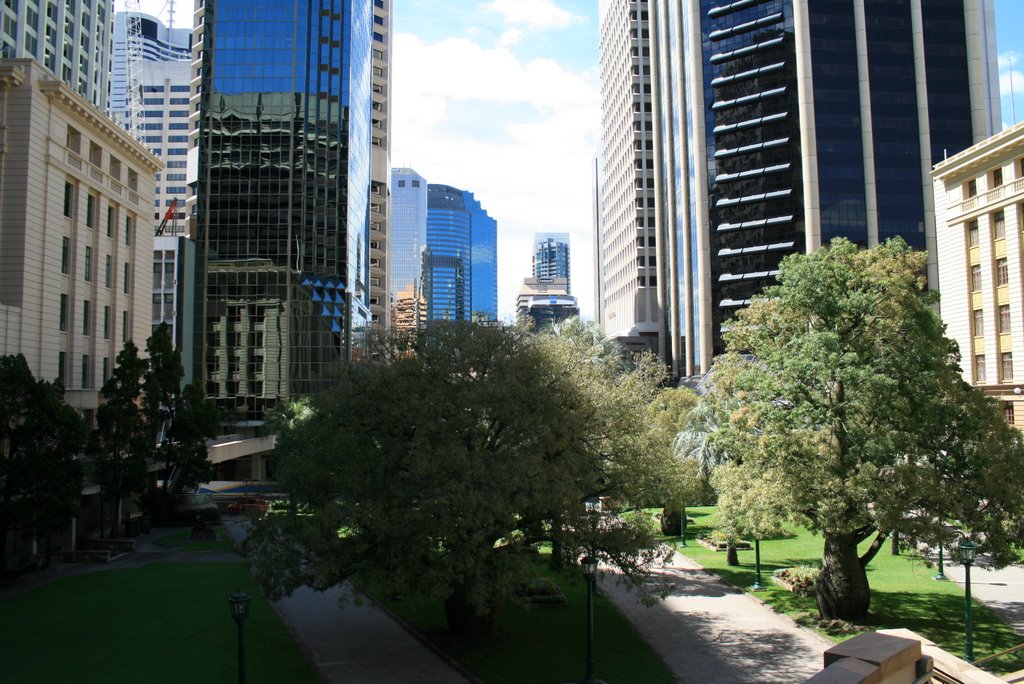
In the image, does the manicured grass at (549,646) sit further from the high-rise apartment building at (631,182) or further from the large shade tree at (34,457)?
the high-rise apartment building at (631,182)

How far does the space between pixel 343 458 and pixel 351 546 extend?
230cm

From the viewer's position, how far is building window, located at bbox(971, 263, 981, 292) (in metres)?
51.5

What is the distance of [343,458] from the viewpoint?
20.1 meters

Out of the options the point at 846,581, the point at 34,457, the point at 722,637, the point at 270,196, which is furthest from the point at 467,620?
the point at 270,196

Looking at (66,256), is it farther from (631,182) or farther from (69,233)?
(631,182)

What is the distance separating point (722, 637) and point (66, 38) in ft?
348

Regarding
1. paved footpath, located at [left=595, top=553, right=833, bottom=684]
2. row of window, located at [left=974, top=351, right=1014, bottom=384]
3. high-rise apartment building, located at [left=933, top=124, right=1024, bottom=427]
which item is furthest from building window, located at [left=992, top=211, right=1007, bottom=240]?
paved footpath, located at [left=595, top=553, right=833, bottom=684]

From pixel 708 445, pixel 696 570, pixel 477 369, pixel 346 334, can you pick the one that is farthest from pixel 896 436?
pixel 346 334

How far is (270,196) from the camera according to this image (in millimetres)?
81250

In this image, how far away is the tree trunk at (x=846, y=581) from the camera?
23312mm

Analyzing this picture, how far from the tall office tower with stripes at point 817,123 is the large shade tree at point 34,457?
67225mm

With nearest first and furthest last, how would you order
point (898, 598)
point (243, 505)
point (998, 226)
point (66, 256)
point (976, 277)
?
point (898, 598)
point (66, 256)
point (998, 226)
point (976, 277)
point (243, 505)

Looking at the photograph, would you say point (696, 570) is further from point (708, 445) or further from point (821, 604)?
point (821, 604)

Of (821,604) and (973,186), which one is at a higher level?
(973,186)
